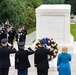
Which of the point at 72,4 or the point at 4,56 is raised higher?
the point at 4,56

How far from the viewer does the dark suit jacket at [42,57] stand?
11.8 metres

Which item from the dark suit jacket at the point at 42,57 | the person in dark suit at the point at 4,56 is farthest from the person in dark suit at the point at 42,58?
the person in dark suit at the point at 4,56

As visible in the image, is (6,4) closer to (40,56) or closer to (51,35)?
(51,35)

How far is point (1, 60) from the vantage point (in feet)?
38.7

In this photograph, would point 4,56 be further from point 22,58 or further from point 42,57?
point 42,57

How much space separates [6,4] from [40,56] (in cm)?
2017

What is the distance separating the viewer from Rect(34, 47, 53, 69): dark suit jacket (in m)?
11.8

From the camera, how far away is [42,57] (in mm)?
11875

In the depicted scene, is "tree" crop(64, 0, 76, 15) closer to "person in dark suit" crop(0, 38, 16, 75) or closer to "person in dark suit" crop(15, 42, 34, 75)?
"person in dark suit" crop(15, 42, 34, 75)

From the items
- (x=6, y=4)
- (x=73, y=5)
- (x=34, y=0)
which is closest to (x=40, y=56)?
(x=6, y=4)

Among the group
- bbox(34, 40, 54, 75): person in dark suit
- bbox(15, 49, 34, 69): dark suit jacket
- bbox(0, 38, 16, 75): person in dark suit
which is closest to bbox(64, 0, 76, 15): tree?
bbox(34, 40, 54, 75): person in dark suit

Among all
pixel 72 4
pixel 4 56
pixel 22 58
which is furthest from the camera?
pixel 72 4

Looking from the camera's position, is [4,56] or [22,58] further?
[22,58]

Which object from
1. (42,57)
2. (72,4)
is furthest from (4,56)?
(72,4)
